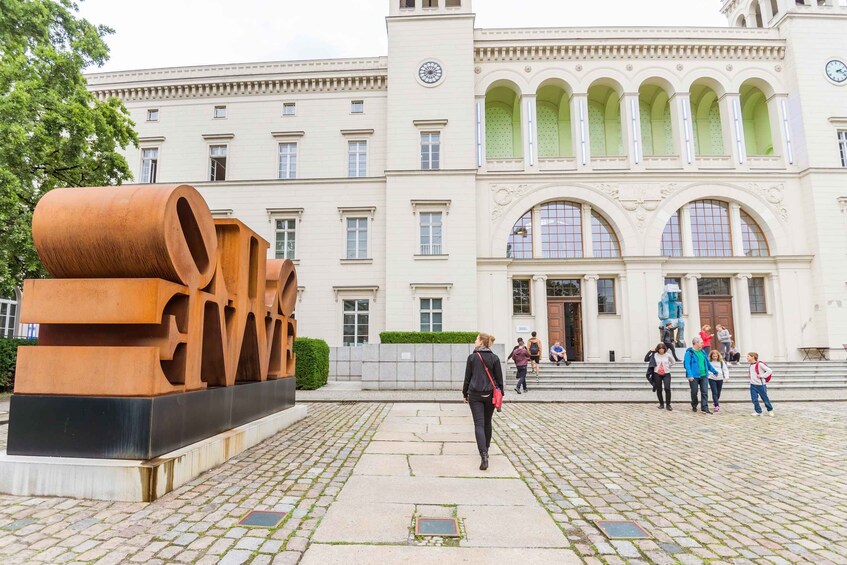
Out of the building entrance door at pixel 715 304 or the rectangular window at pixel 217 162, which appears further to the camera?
the rectangular window at pixel 217 162

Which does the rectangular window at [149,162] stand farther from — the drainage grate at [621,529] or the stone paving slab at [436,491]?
the drainage grate at [621,529]

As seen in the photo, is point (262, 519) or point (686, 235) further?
point (686, 235)

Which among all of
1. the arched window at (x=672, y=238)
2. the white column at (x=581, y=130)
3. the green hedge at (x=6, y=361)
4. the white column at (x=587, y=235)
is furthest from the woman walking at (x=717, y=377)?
the green hedge at (x=6, y=361)

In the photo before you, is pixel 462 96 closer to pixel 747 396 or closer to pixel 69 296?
pixel 747 396

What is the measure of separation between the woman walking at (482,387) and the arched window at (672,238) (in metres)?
20.4

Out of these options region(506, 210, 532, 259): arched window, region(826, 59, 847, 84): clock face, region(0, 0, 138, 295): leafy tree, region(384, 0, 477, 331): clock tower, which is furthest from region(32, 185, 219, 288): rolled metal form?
region(826, 59, 847, 84): clock face

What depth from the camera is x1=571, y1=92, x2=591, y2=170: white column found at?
23.7 metres

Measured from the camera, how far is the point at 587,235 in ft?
76.6

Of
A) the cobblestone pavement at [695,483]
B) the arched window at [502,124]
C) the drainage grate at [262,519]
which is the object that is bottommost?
the cobblestone pavement at [695,483]

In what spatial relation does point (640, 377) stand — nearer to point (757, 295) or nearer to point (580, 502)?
point (757, 295)

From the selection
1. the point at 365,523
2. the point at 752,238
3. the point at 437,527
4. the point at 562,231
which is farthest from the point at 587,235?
the point at 365,523

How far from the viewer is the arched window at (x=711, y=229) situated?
23.4m

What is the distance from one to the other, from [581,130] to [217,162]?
781 inches

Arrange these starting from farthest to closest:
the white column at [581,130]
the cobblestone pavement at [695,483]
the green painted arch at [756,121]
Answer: the green painted arch at [756,121], the white column at [581,130], the cobblestone pavement at [695,483]
